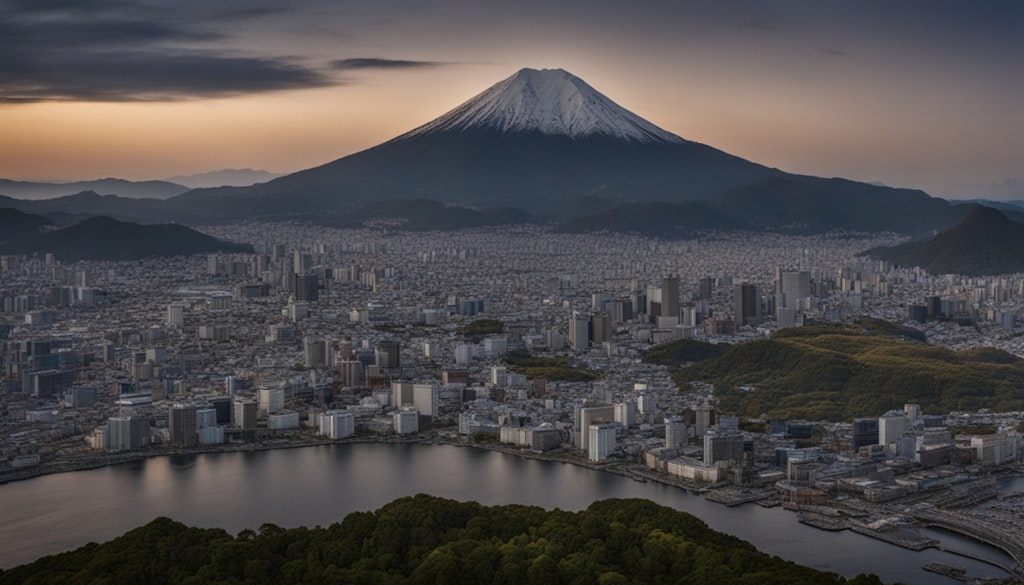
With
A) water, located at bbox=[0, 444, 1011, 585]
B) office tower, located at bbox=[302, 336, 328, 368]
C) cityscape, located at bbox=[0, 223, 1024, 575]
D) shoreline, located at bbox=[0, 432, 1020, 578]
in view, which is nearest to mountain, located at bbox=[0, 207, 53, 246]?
cityscape, located at bbox=[0, 223, 1024, 575]

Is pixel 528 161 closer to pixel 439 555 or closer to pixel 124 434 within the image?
pixel 124 434

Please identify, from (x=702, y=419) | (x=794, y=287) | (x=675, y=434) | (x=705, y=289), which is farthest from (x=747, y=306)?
(x=675, y=434)

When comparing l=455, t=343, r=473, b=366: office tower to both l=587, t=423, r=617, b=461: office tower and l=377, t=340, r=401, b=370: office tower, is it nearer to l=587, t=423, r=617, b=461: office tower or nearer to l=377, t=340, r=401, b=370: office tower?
l=377, t=340, r=401, b=370: office tower

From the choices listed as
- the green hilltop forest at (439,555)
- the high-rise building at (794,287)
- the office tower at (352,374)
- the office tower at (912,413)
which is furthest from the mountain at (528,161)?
the green hilltop forest at (439,555)

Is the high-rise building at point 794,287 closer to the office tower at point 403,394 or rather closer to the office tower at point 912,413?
the office tower at point 912,413

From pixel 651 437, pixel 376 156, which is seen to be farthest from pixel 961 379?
pixel 376 156
